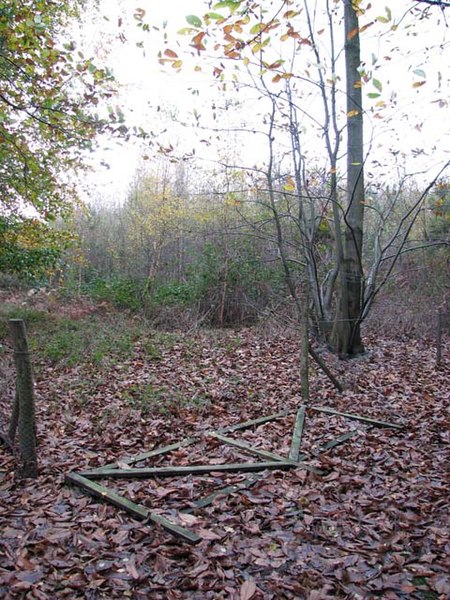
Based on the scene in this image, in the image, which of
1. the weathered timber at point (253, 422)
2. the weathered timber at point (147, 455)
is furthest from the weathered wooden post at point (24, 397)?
the weathered timber at point (253, 422)

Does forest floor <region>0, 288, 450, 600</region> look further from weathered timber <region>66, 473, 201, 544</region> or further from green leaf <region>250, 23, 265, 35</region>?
green leaf <region>250, 23, 265, 35</region>

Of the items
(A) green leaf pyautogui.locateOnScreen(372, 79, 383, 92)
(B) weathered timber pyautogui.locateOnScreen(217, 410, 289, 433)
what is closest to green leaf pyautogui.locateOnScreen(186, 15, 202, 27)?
(A) green leaf pyautogui.locateOnScreen(372, 79, 383, 92)

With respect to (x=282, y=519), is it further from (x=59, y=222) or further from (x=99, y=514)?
(x=59, y=222)

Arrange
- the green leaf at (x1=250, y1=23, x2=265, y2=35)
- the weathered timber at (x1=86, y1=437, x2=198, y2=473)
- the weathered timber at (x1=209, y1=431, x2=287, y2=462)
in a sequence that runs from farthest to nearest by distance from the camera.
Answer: the weathered timber at (x1=209, y1=431, x2=287, y2=462), the weathered timber at (x1=86, y1=437, x2=198, y2=473), the green leaf at (x1=250, y1=23, x2=265, y2=35)

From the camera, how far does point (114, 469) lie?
4.15m

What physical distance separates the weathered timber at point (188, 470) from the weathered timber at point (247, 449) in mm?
118

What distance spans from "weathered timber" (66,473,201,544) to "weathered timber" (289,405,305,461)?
153 cm

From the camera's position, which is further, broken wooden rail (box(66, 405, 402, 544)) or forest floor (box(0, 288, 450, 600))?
broken wooden rail (box(66, 405, 402, 544))

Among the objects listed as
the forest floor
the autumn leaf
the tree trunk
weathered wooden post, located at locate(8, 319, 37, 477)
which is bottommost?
the autumn leaf

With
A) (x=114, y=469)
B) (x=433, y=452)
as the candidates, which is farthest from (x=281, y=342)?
(x=114, y=469)

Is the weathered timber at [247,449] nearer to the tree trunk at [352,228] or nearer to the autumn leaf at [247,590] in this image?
the autumn leaf at [247,590]

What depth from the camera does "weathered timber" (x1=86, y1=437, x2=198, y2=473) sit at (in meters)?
4.19

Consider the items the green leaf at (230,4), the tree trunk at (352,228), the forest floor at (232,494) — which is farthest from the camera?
the tree trunk at (352,228)

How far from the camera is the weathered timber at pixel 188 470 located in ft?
13.2
